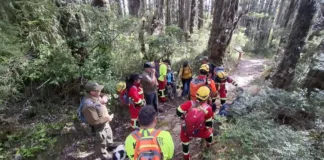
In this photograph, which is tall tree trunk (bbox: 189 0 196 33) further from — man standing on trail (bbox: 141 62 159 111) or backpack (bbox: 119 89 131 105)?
backpack (bbox: 119 89 131 105)

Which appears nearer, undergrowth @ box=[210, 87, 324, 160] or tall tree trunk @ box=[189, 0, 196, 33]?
undergrowth @ box=[210, 87, 324, 160]

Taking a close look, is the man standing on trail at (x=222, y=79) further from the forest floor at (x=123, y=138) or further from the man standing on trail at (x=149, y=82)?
the man standing on trail at (x=149, y=82)

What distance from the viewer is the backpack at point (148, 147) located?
250 centimetres

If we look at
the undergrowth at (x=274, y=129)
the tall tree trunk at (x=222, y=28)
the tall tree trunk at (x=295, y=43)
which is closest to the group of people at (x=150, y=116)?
the undergrowth at (x=274, y=129)

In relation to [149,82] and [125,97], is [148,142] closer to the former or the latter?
[125,97]

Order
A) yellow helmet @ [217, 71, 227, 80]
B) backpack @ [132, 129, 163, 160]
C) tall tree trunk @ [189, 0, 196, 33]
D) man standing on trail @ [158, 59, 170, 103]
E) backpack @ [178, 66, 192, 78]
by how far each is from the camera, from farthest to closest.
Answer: tall tree trunk @ [189, 0, 196, 33]
backpack @ [178, 66, 192, 78]
man standing on trail @ [158, 59, 170, 103]
yellow helmet @ [217, 71, 227, 80]
backpack @ [132, 129, 163, 160]

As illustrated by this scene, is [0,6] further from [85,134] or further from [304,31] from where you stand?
[304,31]

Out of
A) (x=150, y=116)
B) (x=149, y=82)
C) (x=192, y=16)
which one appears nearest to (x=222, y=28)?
(x=149, y=82)

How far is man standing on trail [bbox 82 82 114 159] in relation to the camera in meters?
4.04

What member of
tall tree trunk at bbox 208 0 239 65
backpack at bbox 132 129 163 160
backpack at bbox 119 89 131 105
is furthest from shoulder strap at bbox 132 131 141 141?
tall tree trunk at bbox 208 0 239 65

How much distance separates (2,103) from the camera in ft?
17.5

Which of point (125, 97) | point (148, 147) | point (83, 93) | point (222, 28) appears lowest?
point (83, 93)

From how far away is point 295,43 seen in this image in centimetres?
541

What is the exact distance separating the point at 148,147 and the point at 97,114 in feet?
6.69
